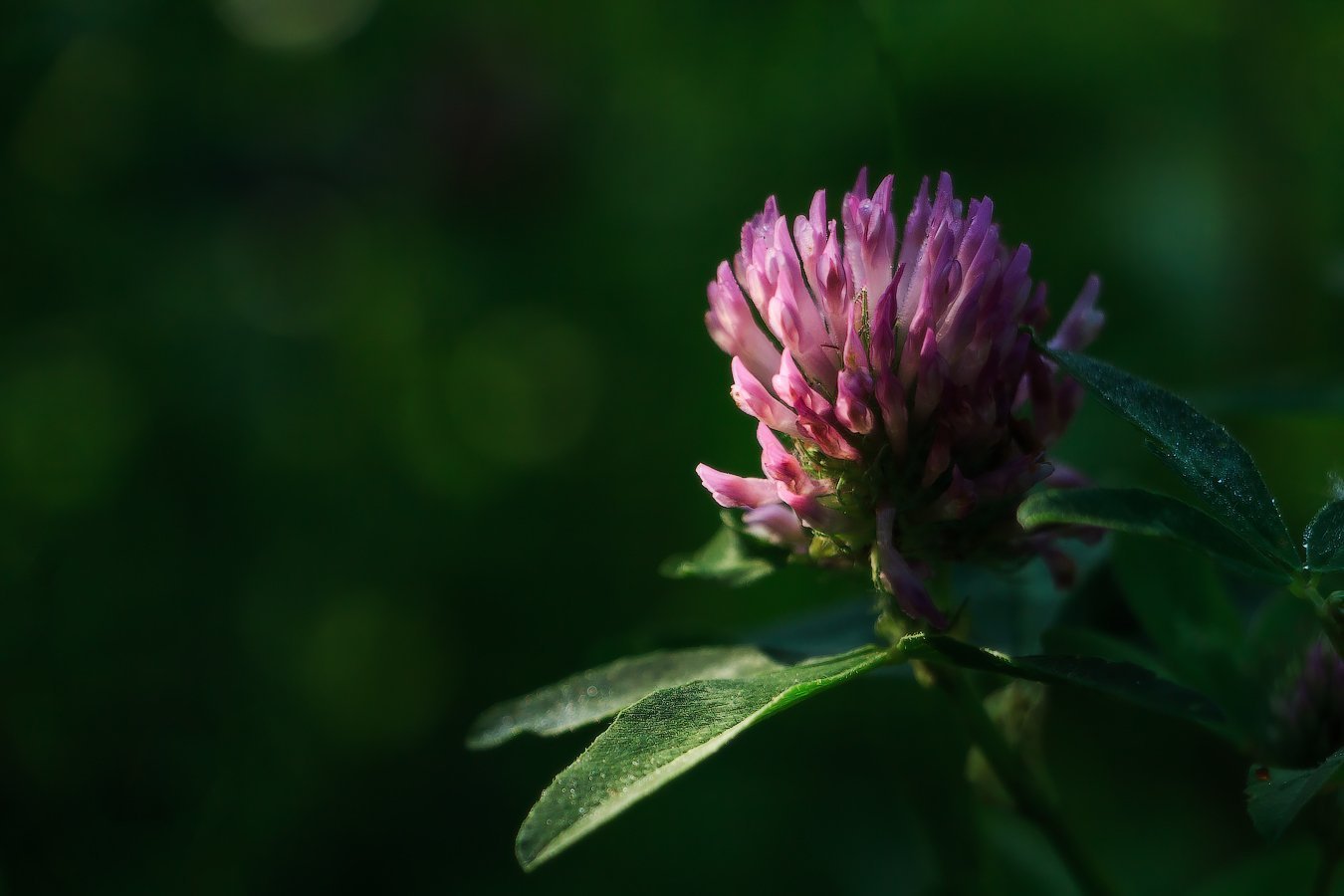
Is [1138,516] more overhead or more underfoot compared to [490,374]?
more underfoot

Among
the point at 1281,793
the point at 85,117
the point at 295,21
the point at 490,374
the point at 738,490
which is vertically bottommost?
the point at 1281,793

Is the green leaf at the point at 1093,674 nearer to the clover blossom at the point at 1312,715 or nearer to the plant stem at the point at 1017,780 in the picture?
the plant stem at the point at 1017,780

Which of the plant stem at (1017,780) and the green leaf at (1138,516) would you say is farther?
the plant stem at (1017,780)

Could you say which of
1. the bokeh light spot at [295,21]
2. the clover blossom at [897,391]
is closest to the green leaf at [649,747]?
the clover blossom at [897,391]

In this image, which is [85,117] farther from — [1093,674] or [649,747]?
[1093,674]

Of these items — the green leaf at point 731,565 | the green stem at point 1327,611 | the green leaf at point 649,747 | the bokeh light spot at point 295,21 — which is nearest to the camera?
the green leaf at point 649,747

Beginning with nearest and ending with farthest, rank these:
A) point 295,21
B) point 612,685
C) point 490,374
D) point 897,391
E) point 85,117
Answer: point 897,391 → point 612,685 → point 85,117 → point 490,374 → point 295,21

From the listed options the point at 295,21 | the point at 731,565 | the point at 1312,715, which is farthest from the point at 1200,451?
the point at 295,21
